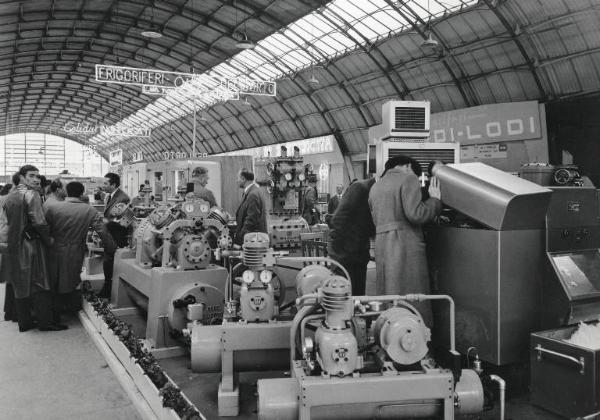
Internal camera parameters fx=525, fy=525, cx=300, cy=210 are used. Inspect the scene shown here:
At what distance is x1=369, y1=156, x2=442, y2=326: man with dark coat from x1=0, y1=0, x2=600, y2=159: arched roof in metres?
9.85

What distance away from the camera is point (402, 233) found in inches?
137

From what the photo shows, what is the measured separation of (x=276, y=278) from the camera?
165 inches

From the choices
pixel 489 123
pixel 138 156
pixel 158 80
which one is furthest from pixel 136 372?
pixel 138 156

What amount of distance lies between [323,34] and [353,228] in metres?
13.6

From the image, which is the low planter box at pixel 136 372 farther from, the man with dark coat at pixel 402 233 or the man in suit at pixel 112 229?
the man with dark coat at pixel 402 233

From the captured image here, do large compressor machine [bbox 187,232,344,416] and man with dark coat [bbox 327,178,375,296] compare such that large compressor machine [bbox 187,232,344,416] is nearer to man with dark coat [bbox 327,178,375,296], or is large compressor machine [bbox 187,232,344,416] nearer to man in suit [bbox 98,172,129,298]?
man with dark coat [bbox 327,178,375,296]

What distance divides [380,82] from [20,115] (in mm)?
30580

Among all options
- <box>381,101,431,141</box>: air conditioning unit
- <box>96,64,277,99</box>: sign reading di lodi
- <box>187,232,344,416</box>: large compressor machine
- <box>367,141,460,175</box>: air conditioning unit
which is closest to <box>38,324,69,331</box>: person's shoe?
<box>187,232,344,416</box>: large compressor machine

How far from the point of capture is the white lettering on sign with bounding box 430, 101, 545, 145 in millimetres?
12547

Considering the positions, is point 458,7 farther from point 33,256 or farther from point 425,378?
point 425,378

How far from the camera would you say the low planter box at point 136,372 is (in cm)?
330

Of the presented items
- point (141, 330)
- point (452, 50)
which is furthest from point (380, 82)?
point (141, 330)

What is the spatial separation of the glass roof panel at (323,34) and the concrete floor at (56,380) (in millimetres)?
6898

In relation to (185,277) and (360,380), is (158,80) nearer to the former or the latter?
(185,277)
